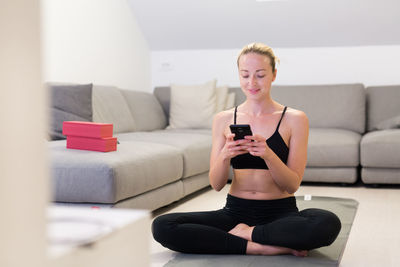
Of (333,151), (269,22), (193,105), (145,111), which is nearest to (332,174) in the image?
(333,151)

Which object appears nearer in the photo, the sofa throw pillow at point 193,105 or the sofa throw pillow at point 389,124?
the sofa throw pillow at point 389,124

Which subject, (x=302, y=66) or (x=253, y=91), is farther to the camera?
(x=302, y=66)

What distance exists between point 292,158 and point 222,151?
30cm

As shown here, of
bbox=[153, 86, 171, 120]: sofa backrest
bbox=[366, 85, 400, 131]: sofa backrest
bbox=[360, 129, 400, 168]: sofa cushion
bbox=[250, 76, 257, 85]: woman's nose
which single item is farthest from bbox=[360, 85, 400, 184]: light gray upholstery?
bbox=[250, 76, 257, 85]: woman's nose

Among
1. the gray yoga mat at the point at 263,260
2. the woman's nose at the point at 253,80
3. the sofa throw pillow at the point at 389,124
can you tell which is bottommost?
the gray yoga mat at the point at 263,260

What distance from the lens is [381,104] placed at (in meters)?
4.77

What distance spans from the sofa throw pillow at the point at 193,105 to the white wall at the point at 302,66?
83cm

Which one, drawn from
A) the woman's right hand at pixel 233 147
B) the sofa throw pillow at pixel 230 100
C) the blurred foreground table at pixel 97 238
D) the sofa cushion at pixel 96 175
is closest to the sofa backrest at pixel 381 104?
the sofa throw pillow at pixel 230 100

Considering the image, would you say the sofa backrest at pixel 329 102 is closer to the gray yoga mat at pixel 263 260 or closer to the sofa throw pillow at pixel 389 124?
the sofa throw pillow at pixel 389 124

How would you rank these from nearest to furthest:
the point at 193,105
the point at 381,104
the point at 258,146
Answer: the point at 258,146, the point at 381,104, the point at 193,105

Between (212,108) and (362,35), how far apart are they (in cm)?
170

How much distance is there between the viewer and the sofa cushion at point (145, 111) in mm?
4598

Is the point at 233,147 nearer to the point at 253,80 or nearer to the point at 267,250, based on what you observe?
the point at 253,80

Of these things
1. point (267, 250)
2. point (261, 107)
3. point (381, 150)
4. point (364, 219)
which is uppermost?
point (261, 107)
